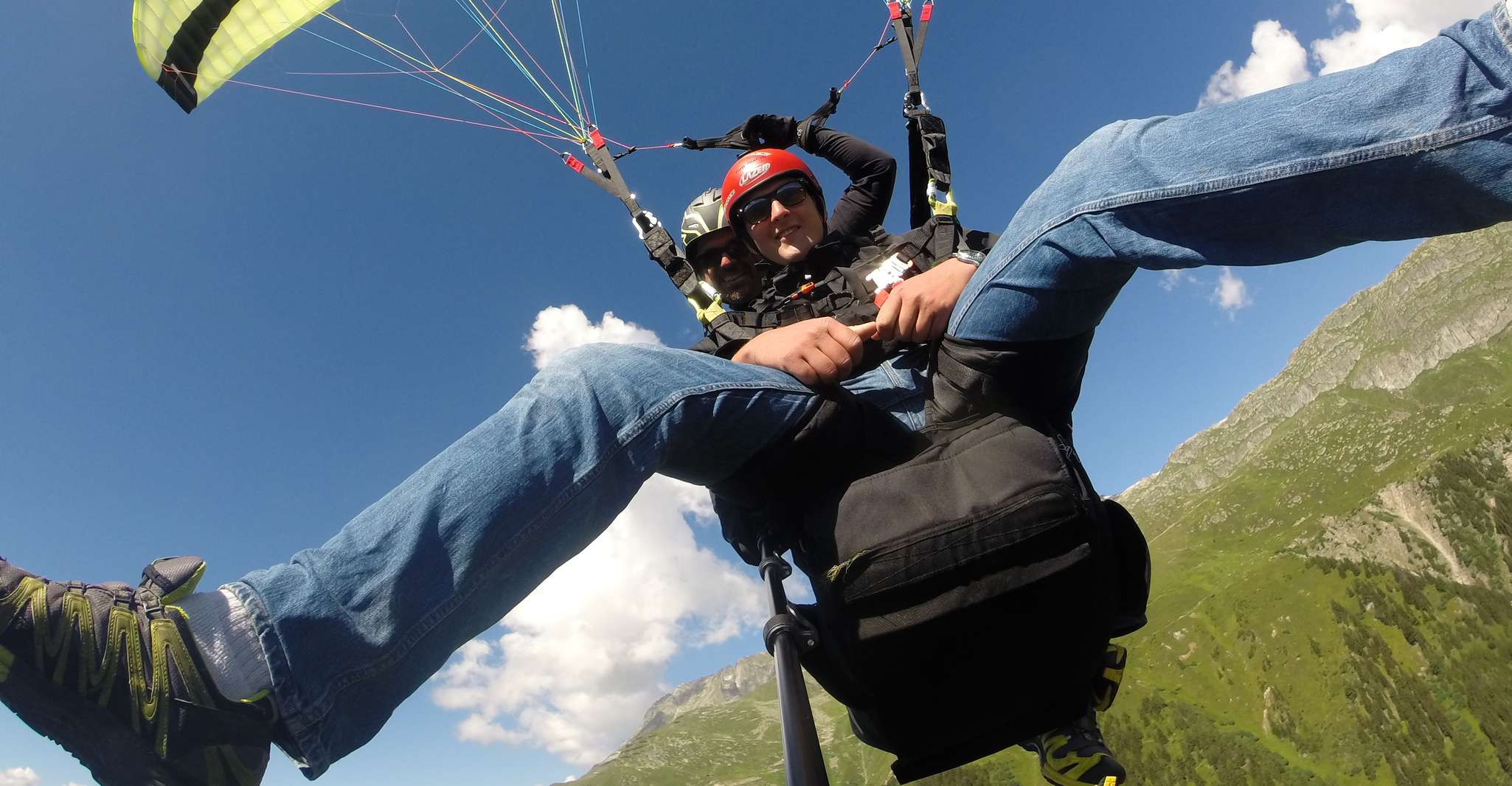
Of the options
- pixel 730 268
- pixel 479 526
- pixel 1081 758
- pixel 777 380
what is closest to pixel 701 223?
pixel 730 268

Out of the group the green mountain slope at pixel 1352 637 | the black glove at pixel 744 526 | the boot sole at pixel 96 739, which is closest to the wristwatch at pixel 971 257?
the black glove at pixel 744 526

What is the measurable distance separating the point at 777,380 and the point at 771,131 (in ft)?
11.5

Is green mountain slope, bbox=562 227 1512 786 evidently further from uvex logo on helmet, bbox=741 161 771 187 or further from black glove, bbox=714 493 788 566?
black glove, bbox=714 493 788 566

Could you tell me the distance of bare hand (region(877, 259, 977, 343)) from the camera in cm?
279

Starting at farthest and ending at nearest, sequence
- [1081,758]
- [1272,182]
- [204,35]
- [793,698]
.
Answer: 1. [204,35]
2. [1081,758]
3. [1272,182]
4. [793,698]

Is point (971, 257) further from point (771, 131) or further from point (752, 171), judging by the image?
point (771, 131)

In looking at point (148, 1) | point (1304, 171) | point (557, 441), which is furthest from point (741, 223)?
point (148, 1)

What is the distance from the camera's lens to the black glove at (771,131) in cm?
546

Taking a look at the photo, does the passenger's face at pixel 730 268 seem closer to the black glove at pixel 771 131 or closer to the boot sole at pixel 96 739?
the black glove at pixel 771 131

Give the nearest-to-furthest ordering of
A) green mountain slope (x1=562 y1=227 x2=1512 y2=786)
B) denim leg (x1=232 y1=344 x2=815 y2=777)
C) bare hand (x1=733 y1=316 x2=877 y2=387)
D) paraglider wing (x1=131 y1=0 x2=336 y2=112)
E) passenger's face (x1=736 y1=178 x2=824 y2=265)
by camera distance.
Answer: denim leg (x1=232 y1=344 x2=815 y2=777)
bare hand (x1=733 y1=316 x2=877 y2=387)
passenger's face (x1=736 y1=178 x2=824 y2=265)
paraglider wing (x1=131 y1=0 x2=336 y2=112)
green mountain slope (x1=562 y1=227 x2=1512 y2=786)

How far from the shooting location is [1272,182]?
6.48ft

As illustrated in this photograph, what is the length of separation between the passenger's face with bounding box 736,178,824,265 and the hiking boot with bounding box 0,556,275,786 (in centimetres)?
334

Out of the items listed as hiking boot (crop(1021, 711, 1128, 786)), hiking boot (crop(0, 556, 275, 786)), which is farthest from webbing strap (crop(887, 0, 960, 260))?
hiking boot (crop(0, 556, 275, 786))

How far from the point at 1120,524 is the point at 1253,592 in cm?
13930
